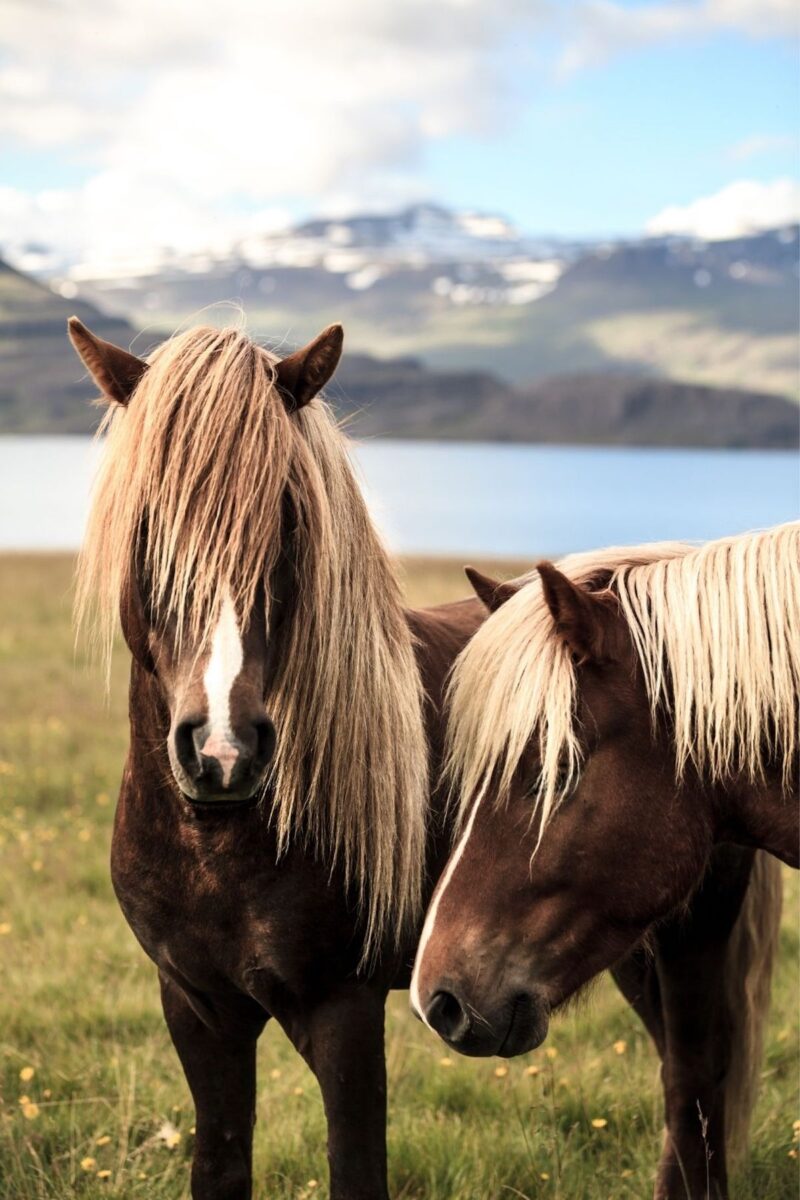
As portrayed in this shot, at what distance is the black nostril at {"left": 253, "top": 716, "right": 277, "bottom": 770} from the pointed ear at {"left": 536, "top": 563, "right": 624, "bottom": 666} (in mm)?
611

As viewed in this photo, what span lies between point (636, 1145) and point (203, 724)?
283cm

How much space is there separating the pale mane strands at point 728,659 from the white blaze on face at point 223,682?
83cm

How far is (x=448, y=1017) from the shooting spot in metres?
2.48

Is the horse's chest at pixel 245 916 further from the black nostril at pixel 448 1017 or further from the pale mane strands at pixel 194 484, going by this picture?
the pale mane strands at pixel 194 484

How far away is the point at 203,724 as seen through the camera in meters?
2.34

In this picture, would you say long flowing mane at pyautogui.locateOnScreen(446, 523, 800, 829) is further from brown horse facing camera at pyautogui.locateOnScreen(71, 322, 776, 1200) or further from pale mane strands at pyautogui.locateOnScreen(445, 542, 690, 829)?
brown horse facing camera at pyautogui.locateOnScreen(71, 322, 776, 1200)

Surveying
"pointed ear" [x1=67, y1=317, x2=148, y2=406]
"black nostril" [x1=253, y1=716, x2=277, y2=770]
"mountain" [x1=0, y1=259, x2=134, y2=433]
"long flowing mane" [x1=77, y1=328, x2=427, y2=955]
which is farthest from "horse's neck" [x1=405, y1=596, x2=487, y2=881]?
"mountain" [x1=0, y1=259, x2=134, y2=433]

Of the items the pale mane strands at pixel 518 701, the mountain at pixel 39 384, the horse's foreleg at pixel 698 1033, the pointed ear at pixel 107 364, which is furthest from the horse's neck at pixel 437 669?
the mountain at pixel 39 384

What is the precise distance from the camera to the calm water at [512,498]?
165ft

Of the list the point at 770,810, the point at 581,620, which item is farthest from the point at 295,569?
the point at 770,810

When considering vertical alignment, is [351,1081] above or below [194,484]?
below

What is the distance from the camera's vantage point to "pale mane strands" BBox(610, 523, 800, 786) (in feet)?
8.21

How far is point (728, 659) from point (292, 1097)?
2.78 metres

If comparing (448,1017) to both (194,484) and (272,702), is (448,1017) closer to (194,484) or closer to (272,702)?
(272,702)
